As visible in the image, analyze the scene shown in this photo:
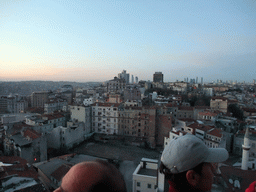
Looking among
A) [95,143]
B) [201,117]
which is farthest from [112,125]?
[201,117]

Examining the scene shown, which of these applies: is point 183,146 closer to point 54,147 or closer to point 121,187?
point 121,187

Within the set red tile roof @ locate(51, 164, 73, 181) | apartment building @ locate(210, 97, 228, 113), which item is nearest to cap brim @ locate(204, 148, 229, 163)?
red tile roof @ locate(51, 164, 73, 181)

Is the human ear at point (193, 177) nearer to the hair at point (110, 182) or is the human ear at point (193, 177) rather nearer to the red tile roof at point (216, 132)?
the hair at point (110, 182)

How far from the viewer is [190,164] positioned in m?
0.86

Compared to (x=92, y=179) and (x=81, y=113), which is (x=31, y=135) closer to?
(x=81, y=113)

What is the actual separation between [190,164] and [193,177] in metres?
0.08

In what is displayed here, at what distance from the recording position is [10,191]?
16.4 ft

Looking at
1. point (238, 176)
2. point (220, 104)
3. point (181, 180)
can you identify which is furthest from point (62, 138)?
point (220, 104)

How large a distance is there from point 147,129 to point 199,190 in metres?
13.9

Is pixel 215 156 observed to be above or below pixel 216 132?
above

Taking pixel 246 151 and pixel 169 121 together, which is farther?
pixel 169 121

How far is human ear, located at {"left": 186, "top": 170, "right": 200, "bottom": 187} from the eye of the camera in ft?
2.85

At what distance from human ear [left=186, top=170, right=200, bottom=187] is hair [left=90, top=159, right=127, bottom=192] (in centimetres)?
37

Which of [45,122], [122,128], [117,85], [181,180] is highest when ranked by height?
[117,85]
